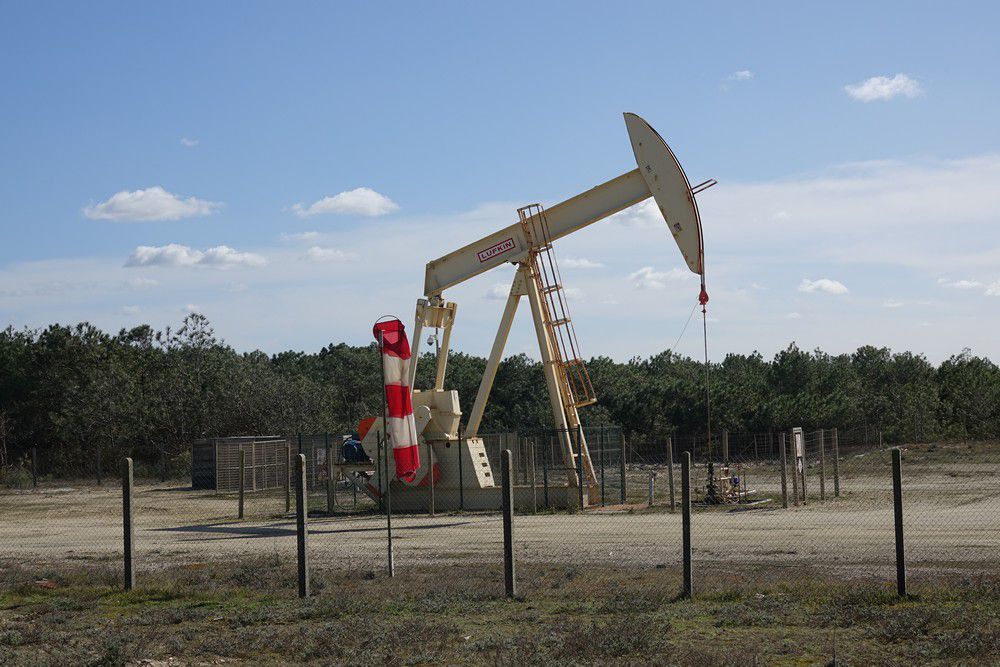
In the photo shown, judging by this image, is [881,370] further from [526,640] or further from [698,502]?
[526,640]

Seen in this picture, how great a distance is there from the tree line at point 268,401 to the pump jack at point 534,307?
20.2m

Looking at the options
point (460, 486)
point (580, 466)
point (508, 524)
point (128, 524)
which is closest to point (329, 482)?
point (460, 486)

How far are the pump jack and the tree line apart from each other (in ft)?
66.4

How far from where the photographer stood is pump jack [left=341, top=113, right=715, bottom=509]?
24.7 metres

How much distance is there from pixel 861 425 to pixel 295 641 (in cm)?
5092

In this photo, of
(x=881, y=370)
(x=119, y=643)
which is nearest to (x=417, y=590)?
(x=119, y=643)

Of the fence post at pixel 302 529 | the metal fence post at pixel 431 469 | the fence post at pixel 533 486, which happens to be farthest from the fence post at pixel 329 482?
the fence post at pixel 302 529

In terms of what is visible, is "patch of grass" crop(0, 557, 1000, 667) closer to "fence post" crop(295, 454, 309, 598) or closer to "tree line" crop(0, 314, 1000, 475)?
"fence post" crop(295, 454, 309, 598)

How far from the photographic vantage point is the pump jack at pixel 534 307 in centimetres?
2472

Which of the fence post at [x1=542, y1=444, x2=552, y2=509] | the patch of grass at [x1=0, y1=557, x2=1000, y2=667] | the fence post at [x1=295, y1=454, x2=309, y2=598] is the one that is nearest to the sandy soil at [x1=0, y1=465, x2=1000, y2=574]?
the fence post at [x1=542, y1=444, x2=552, y2=509]

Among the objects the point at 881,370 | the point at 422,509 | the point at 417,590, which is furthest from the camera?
the point at 881,370

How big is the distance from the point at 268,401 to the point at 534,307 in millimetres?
31127

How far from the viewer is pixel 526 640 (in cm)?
948

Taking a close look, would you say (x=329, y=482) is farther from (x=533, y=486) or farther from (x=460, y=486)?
(x=533, y=486)
